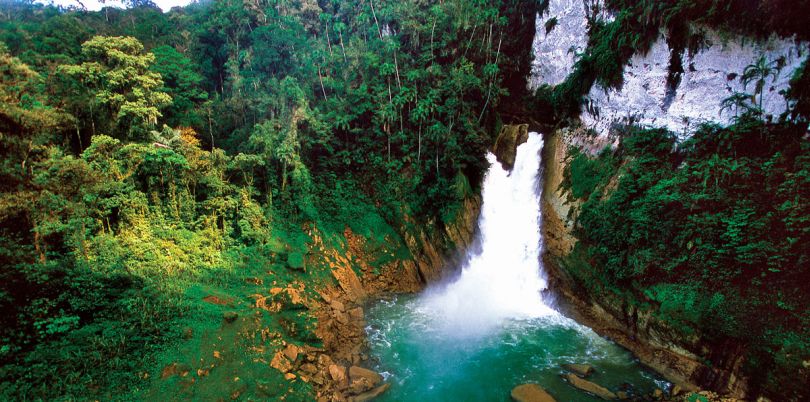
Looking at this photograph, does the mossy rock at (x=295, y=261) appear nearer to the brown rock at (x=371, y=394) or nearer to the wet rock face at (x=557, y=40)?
the brown rock at (x=371, y=394)

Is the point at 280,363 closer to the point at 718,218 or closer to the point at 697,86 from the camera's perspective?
the point at 718,218

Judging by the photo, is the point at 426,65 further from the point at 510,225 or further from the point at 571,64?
the point at 510,225

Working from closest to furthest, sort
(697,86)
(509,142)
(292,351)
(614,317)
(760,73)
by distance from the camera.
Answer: (292,351), (760,73), (697,86), (614,317), (509,142)

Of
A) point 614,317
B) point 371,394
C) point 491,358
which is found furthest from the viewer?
point 614,317

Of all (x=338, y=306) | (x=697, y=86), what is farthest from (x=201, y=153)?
(x=697, y=86)

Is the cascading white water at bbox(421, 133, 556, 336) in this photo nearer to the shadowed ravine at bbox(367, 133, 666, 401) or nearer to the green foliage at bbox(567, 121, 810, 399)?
the shadowed ravine at bbox(367, 133, 666, 401)

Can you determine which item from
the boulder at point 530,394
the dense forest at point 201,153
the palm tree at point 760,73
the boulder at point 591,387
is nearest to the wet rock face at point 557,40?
the dense forest at point 201,153
